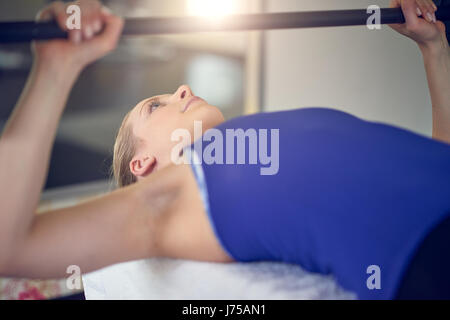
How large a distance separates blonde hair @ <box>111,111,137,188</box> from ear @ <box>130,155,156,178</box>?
3 cm

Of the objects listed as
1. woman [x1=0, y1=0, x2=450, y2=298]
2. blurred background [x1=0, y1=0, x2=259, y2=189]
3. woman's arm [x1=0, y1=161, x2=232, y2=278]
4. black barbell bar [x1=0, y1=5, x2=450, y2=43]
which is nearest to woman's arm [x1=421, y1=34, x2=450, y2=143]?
black barbell bar [x1=0, y1=5, x2=450, y2=43]

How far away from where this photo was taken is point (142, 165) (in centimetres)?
101

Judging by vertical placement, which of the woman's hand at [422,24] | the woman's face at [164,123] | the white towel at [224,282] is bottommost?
Answer: the white towel at [224,282]

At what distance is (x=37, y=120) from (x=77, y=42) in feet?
0.39

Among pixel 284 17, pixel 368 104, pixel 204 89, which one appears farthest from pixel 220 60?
pixel 284 17

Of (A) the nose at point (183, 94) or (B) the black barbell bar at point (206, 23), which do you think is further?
(A) the nose at point (183, 94)

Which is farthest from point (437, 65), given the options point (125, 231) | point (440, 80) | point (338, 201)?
point (125, 231)

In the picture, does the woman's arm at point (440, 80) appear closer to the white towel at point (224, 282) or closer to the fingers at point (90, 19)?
the white towel at point (224, 282)

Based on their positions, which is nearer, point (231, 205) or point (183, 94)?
point (231, 205)

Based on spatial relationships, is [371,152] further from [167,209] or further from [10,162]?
[10,162]

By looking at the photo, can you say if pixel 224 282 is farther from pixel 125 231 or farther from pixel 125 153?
pixel 125 153

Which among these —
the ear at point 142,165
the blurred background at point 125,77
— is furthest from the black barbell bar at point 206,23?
the blurred background at point 125,77

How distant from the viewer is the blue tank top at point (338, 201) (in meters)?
0.74

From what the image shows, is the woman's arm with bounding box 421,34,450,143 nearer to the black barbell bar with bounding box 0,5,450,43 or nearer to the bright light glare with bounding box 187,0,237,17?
the black barbell bar with bounding box 0,5,450,43
